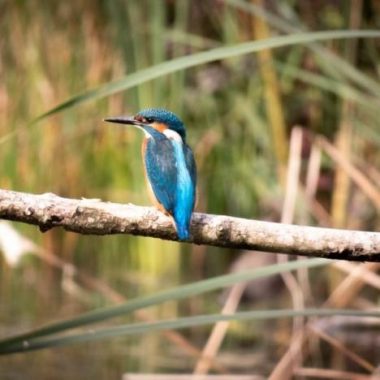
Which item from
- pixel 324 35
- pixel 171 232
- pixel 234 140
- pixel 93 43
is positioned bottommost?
pixel 171 232

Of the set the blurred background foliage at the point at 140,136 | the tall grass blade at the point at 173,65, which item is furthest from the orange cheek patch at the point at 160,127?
the blurred background foliage at the point at 140,136

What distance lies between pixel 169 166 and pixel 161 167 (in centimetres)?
2

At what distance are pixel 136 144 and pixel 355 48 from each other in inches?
55.1

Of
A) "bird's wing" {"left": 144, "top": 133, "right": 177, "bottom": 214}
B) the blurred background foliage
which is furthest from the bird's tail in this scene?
the blurred background foliage

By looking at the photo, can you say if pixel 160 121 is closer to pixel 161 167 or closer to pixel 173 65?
pixel 161 167

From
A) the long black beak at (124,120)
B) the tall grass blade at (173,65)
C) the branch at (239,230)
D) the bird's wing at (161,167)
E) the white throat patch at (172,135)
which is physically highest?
the tall grass blade at (173,65)

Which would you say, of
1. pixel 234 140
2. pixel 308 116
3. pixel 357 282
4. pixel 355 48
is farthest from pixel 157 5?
pixel 308 116

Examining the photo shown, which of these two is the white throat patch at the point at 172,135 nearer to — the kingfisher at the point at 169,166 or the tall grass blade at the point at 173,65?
the kingfisher at the point at 169,166

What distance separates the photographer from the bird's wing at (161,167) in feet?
9.22

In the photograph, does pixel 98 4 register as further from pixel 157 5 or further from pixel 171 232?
pixel 171 232

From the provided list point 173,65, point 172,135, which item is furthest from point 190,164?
point 173,65

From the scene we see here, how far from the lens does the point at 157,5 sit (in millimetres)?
5426

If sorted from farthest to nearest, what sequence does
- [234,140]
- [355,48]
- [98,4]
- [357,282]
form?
[234,140], [98,4], [355,48], [357,282]

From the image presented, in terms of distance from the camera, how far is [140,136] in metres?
6.19
